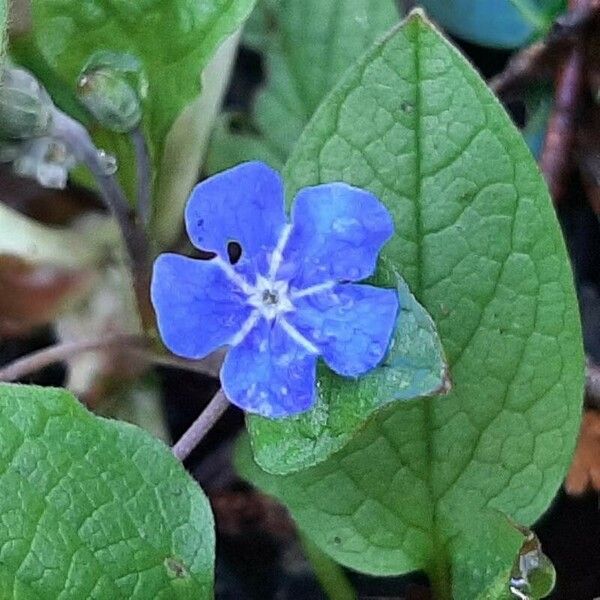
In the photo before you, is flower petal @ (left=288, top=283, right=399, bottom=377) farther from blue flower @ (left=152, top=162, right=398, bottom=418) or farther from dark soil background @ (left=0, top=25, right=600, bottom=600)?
dark soil background @ (left=0, top=25, right=600, bottom=600)

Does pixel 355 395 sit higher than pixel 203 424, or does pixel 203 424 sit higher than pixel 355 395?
pixel 355 395

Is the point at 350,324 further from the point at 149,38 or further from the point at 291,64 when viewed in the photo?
the point at 291,64

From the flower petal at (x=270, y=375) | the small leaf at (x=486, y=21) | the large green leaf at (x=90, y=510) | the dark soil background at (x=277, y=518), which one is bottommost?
the dark soil background at (x=277, y=518)

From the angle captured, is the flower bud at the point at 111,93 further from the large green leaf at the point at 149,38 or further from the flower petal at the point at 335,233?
the flower petal at the point at 335,233

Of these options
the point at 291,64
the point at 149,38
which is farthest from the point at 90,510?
the point at 291,64

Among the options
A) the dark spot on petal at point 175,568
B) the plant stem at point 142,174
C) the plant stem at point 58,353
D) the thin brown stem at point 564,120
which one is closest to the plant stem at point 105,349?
the plant stem at point 58,353
